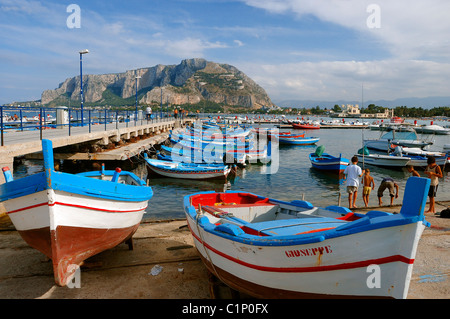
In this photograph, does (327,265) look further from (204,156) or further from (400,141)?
(400,141)

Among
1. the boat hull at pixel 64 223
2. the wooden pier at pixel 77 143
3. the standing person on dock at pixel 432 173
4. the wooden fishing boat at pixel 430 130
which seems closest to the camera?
the boat hull at pixel 64 223

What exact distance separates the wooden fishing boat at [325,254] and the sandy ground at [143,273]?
37.4 inches

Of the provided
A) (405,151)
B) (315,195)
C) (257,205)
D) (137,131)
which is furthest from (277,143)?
(257,205)

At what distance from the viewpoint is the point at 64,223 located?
18.9 feet

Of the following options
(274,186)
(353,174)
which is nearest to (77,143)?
(274,186)

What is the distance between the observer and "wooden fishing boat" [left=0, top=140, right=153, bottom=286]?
5.50 meters

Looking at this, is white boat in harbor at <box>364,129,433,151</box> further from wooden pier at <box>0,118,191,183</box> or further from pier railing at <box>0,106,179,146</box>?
pier railing at <box>0,106,179,146</box>

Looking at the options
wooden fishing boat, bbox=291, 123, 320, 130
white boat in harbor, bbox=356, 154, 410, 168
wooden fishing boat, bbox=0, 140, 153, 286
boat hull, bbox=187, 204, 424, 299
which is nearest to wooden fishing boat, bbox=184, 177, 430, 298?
boat hull, bbox=187, 204, 424, 299

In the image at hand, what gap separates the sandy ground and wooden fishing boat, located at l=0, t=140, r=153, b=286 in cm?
60

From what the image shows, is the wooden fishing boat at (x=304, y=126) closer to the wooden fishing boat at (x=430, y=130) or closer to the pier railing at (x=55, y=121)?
the wooden fishing boat at (x=430, y=130)

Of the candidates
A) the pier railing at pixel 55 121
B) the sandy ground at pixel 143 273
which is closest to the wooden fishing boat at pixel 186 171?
the pier railing at pixel 55 121

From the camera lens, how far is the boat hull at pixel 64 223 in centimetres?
562

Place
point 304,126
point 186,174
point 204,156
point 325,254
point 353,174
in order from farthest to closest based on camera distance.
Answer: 1. point 304,126
2. point 204,156
3. point 186,174
4. point 353,174
5. point 325,254

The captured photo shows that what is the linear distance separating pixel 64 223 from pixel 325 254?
453 centimetres
